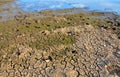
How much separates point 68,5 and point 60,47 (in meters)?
7.25

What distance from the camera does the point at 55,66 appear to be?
797cm

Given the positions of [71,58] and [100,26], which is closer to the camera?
[71,58]

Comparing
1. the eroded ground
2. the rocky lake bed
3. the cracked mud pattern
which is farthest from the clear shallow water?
the cracked mud pattern

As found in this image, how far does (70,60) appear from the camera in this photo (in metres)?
8.27

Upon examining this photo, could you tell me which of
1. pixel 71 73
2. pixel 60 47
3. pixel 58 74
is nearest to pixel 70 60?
pixel 71 73

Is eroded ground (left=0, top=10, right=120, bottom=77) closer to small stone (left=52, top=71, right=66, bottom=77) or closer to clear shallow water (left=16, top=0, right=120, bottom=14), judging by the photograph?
small stone (left=52, top=71, right=66, bottom=77)

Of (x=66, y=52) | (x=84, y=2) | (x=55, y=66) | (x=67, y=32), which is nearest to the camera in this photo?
(x=55, y=66)

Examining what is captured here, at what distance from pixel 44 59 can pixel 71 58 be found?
867 millimetres

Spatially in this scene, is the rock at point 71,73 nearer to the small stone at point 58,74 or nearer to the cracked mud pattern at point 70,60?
the cracked mud pattern at point 70,60

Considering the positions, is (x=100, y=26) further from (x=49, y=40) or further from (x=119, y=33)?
(x=49, y=40)

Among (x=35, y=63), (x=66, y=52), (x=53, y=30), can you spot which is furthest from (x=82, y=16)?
(x=35, y=63)

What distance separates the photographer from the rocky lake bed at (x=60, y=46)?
780cm

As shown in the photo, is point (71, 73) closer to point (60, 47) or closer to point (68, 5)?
point (60, 47)

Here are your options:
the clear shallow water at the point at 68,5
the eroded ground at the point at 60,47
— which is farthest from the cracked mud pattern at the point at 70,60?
the clear shallow water at the point at 68,5
